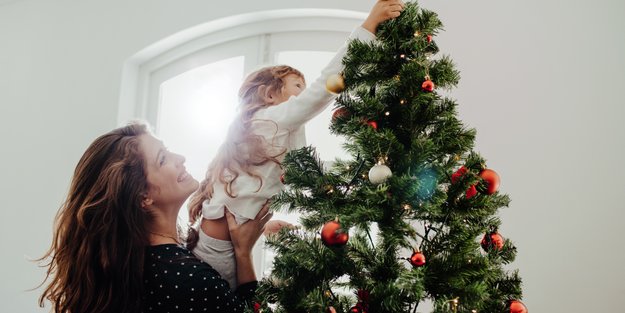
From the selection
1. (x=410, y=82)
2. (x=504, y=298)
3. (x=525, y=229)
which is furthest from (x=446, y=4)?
(x=504, y=298)

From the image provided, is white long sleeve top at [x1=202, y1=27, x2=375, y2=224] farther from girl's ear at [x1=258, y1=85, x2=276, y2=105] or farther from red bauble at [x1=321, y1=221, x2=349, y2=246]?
red bauble at [x1=321, y1=221, x2=349, y2=246]

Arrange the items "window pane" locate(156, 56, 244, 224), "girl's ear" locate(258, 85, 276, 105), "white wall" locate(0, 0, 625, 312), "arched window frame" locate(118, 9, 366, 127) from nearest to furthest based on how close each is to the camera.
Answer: "girl's ear" locate(258, 85, 276, 105)
"white wall" locate(0, 0, 625, 312)
"arched window frame" locate(118, 9, 366, 127)
"window pane" locate(156, 56, 244, 224)

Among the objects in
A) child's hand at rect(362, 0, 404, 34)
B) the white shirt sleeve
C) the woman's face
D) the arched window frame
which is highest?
the arched window frame

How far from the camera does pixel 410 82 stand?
88 centimetres

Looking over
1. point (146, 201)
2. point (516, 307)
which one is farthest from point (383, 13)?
Result: point (146, 201)

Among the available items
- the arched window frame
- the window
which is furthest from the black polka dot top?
the arched window frame

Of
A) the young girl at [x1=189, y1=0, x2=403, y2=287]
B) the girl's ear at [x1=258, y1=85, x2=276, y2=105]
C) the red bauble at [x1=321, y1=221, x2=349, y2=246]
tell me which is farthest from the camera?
the girl's ear at [x1=258, y1=85, x2=276, y2=105]

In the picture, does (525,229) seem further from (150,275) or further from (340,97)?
(150,275)

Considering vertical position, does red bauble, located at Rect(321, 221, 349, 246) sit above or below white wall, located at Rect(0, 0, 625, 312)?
below

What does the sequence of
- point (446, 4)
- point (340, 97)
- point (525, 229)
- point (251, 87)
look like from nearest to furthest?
point (340, 97)
point (251, 87)
point (525, 229)
point (446, 4)

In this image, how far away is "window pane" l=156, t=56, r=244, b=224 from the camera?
2359mm

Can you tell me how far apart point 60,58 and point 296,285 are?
2.21m

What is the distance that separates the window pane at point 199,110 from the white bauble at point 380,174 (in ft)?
5.17

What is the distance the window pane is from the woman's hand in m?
1.12
